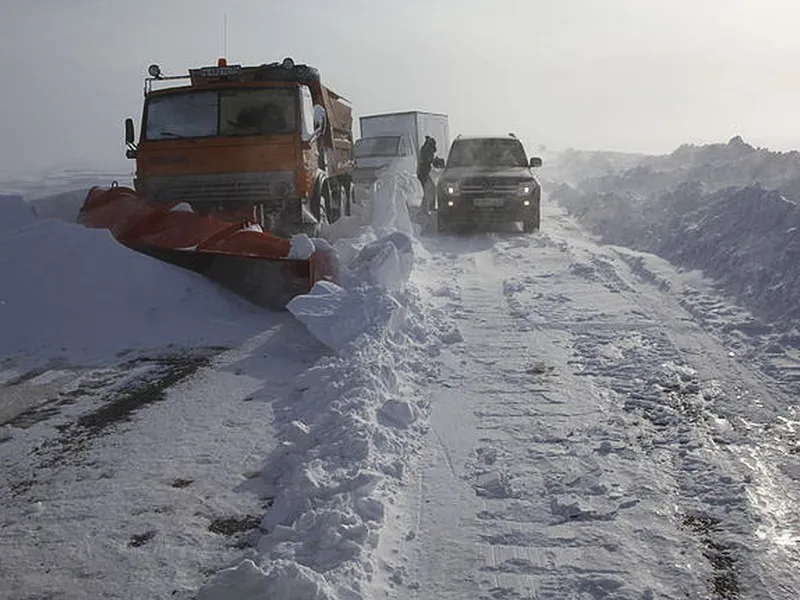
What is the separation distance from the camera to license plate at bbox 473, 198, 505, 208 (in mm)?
13648

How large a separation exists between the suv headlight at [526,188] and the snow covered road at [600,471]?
6932mm

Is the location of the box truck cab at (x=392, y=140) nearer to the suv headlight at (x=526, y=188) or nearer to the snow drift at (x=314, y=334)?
the suv headlight at (x=526, y=188)

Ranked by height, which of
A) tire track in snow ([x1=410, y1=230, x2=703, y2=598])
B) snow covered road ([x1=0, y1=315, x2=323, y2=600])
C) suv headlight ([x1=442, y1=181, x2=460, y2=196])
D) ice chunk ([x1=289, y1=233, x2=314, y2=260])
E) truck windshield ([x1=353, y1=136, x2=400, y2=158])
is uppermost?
truck windshield ([x1=353, y1=136, x2=400, y2=158])

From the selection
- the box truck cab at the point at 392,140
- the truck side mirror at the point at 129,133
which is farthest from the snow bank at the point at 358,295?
the box truck cab at the point at 392,140

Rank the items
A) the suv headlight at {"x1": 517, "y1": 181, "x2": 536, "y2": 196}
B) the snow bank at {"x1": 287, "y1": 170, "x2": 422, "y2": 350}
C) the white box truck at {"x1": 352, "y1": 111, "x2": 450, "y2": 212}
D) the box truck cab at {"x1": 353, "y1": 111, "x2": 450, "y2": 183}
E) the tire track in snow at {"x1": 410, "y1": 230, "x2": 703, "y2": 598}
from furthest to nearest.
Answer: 1. the box truck cab at {"x1": 353, "y1": 111, "x2": 450, "y2": 183}
2. the white box truck at {"x1": 352, "y1": 111, "x2": 450, "y2": 212}
3. the suv headlight at {"x1": 517, "y1": 181, "x2": 536, "y2": 196}
4. the snow bank at {"x1": 287, "y1": 170, "x2": 422, "y2": 350}
5. the tire track in snow at {"x1": 410, "y1": 230, "x2": 703, "y2": 598}

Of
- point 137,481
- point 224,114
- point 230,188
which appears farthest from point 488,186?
point 137,481

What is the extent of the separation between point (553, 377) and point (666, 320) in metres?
2.18

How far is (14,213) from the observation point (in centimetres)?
936

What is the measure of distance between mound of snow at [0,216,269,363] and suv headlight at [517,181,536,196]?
7483 mm

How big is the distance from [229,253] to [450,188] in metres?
7.00

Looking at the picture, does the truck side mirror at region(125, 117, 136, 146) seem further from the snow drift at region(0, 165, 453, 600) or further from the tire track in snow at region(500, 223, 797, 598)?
the tire track in snow at region(500, 223, 797, 598)

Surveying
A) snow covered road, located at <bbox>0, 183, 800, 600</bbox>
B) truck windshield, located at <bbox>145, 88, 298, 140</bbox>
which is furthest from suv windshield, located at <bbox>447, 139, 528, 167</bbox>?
snow covered road, located at <bbox>0, 183, 800, 600</bbox>

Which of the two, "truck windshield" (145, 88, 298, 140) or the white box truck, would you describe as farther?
the white box truck

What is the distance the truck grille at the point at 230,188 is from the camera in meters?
9.81
